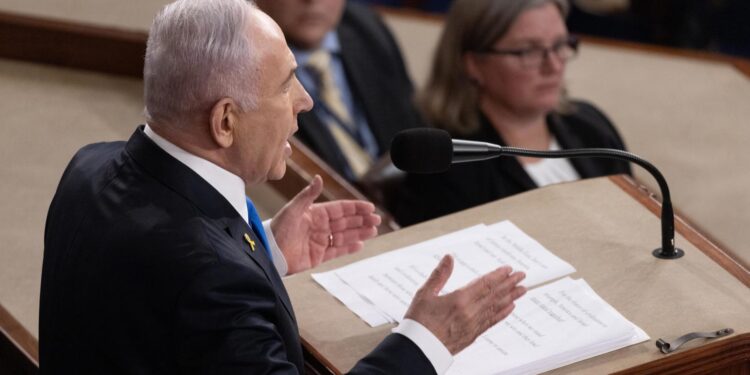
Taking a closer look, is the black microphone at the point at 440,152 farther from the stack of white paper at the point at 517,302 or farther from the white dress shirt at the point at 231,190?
the white dress shirt at the point at 231,190

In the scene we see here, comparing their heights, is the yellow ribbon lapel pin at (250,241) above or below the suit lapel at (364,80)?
above

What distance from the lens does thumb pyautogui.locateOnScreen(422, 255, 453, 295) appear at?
6.01 ft

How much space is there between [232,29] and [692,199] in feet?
8.72

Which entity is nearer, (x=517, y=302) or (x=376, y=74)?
(x=517, y=302)

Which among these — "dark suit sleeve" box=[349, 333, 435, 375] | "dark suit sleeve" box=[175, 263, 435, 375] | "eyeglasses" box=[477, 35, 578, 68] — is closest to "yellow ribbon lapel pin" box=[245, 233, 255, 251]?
"dark suit sleeve" box=[175, 263, 435, 375]

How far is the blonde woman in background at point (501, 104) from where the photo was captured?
134 inches

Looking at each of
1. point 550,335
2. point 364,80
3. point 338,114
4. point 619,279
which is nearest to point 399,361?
point 550,335

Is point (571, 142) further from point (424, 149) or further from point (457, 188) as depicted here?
point (424, 149)

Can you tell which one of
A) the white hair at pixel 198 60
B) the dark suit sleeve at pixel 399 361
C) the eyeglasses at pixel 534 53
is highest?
the white hair at pixel 198 60

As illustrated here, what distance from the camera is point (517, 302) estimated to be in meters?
2.03

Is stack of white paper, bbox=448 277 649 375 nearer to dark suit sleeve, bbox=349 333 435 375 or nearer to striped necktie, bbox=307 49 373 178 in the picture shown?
dark suit sleeve, bbox=349 333 435 375

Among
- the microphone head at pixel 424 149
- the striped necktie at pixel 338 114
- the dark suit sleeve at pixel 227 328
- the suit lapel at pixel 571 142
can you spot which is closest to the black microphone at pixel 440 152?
the microphone head at pixel 424 149

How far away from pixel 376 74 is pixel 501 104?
68 centimetres

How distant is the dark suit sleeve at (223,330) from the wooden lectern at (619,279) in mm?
194
